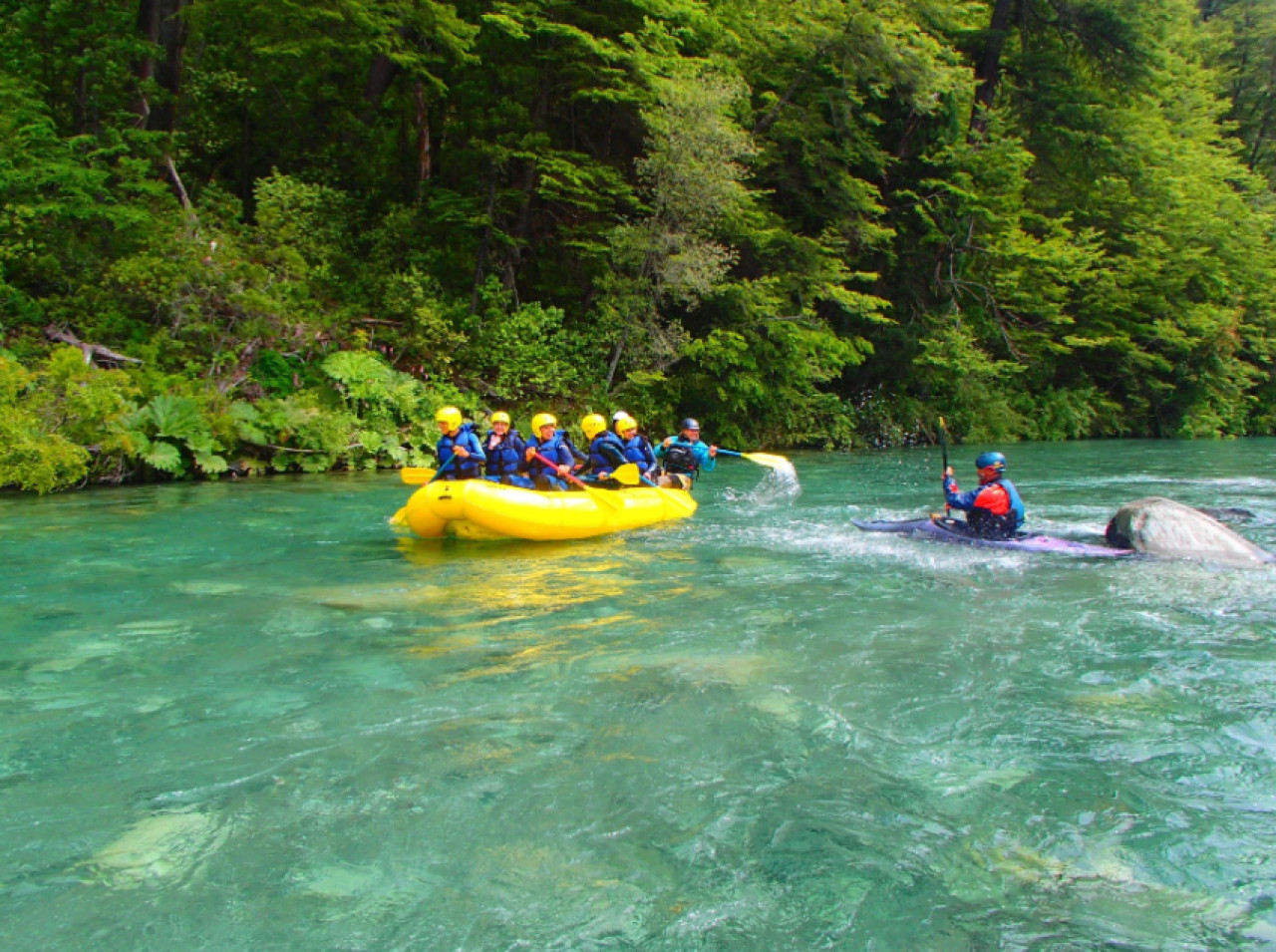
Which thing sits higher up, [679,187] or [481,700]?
[679,187]

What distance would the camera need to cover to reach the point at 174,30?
612 inches

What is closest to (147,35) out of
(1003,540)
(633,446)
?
(633,446)

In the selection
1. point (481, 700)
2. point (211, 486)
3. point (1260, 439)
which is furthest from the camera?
point (1260, 439)

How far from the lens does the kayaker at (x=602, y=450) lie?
31.8 feet

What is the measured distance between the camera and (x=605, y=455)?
32.0ft

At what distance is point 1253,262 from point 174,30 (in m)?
30.9

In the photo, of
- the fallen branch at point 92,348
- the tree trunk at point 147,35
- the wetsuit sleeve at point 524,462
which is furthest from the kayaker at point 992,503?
the tree trunk at point 147,35

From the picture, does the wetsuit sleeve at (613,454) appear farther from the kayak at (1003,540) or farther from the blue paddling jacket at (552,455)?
the kayak at (1003,540)

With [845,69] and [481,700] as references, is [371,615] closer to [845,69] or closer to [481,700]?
[481,700]

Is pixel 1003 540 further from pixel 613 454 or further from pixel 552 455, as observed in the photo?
pixel 552 455

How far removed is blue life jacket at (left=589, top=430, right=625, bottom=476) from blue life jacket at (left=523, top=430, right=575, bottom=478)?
0.49 m

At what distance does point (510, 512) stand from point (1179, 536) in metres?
5.63

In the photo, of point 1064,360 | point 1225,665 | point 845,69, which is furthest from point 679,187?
point 1064,360

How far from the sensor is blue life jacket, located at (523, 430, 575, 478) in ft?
29.8
